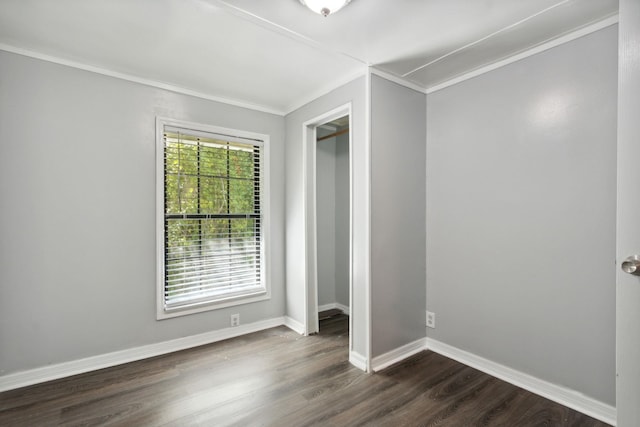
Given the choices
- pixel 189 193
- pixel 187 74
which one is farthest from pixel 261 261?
pixel 187 74

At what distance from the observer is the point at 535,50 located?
218 cm

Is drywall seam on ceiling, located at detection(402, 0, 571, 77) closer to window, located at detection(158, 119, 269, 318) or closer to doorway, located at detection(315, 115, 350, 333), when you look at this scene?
doorway, located at detection(315, 115, 350, 333)

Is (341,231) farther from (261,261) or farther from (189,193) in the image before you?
(189,193)

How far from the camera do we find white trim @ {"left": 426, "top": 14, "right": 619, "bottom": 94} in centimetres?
189

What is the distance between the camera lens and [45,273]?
7.67 ft

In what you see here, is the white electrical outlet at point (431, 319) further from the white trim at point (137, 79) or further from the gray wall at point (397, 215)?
the white trim at point (137, 79)

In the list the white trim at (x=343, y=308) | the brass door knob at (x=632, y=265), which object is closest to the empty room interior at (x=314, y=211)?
the brass door knob at (x=632, y=265)

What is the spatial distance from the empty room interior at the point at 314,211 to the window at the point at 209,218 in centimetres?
2

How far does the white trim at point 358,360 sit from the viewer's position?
8.22 ft

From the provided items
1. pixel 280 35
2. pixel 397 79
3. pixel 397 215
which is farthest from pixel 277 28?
pixel 397 215

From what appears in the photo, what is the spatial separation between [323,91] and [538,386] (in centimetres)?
292

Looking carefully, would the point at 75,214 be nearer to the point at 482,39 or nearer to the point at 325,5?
the point at 325,5

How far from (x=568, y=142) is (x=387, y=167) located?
3.99 ft

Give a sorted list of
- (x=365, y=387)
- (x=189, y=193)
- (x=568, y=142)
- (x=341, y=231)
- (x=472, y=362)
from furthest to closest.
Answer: (x=341, y=231), (x=189, y=193), (x=472, y=362), (x=365, y=387), (x=568, y=142)
